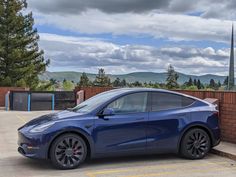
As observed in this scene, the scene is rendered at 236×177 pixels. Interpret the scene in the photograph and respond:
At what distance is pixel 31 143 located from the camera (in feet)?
24.5

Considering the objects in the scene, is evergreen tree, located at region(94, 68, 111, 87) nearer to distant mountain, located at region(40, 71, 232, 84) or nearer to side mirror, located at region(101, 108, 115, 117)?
distant mountain, located at region(40, 71, 232, 84)

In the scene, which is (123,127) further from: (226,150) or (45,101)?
(45,101)

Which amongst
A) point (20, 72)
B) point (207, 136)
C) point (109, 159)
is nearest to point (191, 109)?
point (207, 136)

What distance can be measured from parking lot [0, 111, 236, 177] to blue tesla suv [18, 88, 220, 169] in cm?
24

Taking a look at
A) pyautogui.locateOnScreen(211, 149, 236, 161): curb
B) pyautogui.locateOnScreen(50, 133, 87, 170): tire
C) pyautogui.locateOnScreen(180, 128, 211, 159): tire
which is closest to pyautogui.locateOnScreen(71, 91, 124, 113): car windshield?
pyautogui.locateOnScreen(50, 133, 87, 170): tire

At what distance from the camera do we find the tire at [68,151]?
7.49 m

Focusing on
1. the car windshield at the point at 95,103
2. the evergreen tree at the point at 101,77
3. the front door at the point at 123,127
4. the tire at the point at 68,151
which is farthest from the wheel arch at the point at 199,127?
the evergreen tree at the point at 101,77

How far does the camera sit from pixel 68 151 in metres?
7.56

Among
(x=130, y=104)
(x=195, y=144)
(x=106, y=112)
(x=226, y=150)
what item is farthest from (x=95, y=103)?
(x=226, y=150)

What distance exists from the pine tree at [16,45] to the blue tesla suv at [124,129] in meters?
34.2

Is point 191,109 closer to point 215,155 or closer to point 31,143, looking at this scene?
point 215,155

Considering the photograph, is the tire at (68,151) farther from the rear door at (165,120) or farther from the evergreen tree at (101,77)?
the evergreen tree at (101,77)

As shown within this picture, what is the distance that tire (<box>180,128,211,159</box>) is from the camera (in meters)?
8.43

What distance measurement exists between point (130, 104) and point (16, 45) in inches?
1397
